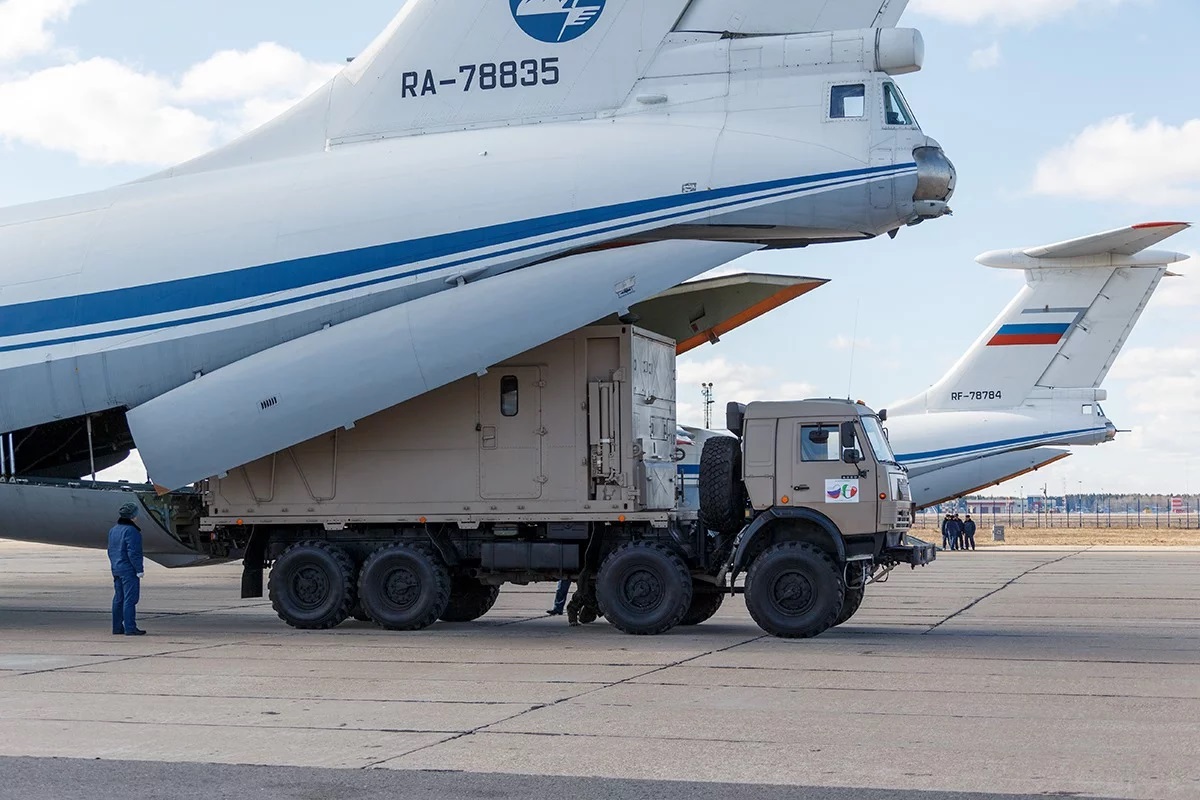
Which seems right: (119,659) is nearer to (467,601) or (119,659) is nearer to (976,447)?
(467,601)

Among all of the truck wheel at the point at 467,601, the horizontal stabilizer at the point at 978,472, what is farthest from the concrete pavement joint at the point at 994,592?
the truck wheel at the point at 467,601

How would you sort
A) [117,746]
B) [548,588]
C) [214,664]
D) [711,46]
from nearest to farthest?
[117,746]
[214,664]
[711,46]
[548,588]

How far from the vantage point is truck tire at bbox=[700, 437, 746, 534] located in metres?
16.1

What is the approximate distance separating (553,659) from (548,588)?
12824 millimetres

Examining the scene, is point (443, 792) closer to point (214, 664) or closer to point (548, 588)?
point (214, 664)

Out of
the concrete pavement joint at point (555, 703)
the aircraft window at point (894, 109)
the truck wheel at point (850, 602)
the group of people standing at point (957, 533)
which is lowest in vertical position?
the group of people standing at point (957, 533)

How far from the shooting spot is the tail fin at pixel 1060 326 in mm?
32062

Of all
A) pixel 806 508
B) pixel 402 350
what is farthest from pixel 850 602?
pixel 402 350

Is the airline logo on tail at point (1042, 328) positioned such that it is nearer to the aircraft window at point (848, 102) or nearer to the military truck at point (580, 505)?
the military truck at point (580, 505)

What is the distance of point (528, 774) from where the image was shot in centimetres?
789

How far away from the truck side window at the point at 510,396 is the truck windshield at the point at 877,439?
4.10 metres

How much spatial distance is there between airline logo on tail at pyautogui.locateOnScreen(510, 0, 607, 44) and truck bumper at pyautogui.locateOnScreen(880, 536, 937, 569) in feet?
23.8

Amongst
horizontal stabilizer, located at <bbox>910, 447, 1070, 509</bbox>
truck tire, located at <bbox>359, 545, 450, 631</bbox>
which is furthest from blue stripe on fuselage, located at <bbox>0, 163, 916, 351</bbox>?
horizontal stabilizer, located at <bbox>910, 447, 1070, 509</bbox>

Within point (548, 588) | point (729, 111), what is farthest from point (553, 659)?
point (548, 588)
